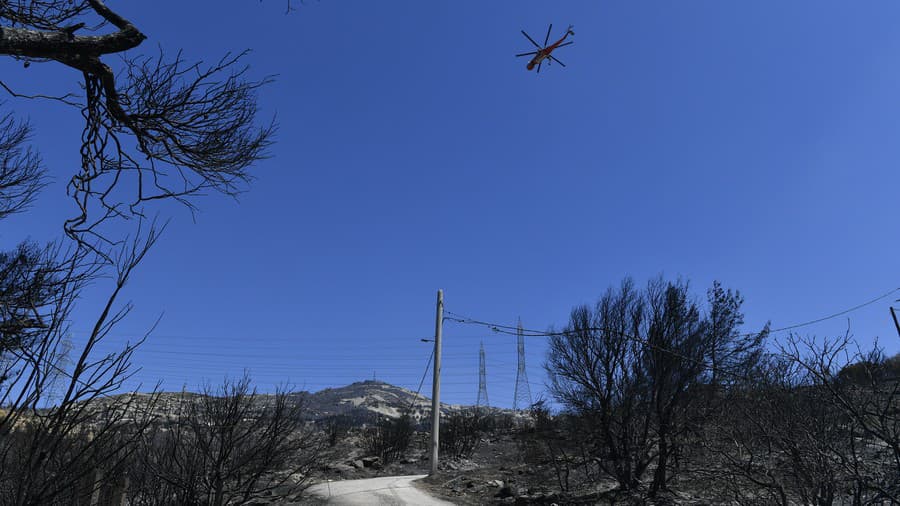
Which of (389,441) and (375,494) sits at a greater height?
(389,441)

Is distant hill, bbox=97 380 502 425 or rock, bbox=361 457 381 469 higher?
distant hill, bbox=97 380 502 425

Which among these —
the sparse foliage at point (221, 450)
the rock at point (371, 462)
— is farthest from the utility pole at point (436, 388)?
the sparse foliage at point (221, 450)

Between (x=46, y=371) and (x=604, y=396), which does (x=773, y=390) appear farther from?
(x=46, y=371)

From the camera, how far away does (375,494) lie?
14906mm

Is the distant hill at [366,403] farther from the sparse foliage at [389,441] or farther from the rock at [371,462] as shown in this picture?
the rock at [371,462]

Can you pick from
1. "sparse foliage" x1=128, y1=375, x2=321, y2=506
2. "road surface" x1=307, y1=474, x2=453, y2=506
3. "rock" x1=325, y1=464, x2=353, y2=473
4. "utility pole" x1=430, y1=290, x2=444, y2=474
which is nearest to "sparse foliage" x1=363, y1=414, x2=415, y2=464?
Result: "rock" x1=325, y1=464, x2=353, y2=473

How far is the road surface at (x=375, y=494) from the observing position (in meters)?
14.1

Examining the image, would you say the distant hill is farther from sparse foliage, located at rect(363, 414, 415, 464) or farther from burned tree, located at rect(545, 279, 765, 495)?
burned tree, located at rect(545, 279, 765, 495)

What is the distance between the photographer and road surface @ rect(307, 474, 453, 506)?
46.3 ft

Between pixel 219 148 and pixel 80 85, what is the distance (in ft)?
3.22

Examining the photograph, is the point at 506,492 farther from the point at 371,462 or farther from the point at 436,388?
the point at 371,462

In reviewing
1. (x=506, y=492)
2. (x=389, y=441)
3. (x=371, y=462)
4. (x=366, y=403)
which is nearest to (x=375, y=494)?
(x=506, y=492)

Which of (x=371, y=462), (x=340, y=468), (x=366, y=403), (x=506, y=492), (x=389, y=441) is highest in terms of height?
(x=366, y=403)

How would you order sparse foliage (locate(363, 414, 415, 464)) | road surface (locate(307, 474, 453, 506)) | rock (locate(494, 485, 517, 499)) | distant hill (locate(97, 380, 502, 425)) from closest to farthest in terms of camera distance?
road surface (locate(307, 474, 453, 506)), rock (locate(494, 485, 517, 499)), sparse foliage (locate(363, 414, 415, 464)), distant hill (locate(97, 380, 502, 425))
